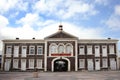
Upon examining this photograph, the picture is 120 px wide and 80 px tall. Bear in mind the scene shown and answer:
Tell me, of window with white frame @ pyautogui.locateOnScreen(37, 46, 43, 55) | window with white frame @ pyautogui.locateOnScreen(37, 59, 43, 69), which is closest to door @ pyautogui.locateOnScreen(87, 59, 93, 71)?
window with white frame @ pyautogui.locateOnScreen(37, 59, 43, 69)

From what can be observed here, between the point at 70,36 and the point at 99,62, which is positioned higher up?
the point at 70,36

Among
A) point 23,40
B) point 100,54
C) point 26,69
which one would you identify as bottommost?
point 26,69

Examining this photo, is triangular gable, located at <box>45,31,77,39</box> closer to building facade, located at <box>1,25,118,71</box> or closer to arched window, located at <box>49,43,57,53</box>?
building facade, located at <box>1,25,118,71</box>

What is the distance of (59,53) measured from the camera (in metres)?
52.2

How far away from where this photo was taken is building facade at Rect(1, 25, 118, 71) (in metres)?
52.2

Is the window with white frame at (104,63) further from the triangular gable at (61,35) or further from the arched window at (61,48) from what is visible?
the arched window at (61,48)

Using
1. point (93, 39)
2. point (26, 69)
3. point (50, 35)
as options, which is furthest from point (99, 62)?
point (26, 69)

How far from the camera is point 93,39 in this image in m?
53.4

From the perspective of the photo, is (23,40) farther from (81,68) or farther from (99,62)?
(99,62)

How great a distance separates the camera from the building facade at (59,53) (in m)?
52.2

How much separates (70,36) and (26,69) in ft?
40.9

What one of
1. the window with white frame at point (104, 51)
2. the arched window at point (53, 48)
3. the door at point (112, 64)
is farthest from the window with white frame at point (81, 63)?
the door at point (112, 64)

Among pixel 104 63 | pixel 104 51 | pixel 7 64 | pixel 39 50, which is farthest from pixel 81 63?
pixel 7 64

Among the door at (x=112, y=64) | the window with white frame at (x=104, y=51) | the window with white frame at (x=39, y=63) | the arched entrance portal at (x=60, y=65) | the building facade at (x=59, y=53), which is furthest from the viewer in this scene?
the arched entrance portal at (x=60, y=65)
